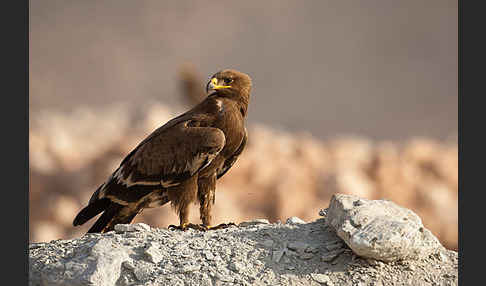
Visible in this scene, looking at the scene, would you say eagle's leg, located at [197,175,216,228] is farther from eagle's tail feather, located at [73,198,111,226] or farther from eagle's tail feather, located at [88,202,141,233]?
eagle's tail feather, located at [73,198,111,226]

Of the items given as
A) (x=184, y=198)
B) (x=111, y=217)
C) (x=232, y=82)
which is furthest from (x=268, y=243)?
(x=232, y=82)

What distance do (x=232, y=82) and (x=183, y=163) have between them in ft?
3.21

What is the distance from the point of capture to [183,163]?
5.75 metres

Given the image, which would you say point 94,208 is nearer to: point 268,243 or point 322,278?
point 268,243

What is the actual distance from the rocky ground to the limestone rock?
3 centimetres

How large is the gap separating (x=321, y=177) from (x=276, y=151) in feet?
5.33

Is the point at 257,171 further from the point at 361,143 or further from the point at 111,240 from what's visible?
the point at 111,240

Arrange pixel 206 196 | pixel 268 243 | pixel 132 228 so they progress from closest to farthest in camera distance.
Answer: pixel 268 243 → pixel 132 228 → pixel 206 196

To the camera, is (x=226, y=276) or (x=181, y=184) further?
(x=181, y=184)

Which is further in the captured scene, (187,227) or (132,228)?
(187,227)

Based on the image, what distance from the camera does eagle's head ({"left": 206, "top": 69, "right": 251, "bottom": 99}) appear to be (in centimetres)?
611

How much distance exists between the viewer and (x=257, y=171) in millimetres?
14820

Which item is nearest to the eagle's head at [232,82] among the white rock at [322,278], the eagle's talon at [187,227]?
the eagle's talon at [187,227]

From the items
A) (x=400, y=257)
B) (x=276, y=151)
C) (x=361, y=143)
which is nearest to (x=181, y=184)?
(x=400, y=257)
